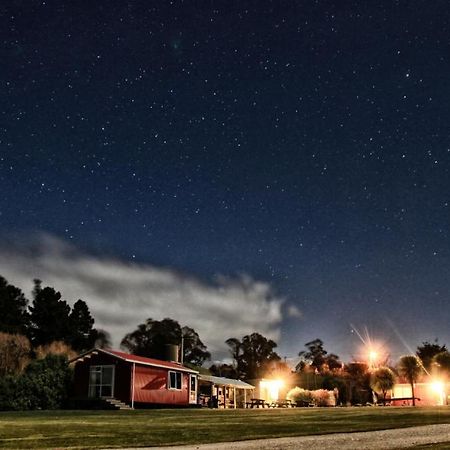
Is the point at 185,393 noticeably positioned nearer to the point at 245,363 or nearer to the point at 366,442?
the point at 366,442

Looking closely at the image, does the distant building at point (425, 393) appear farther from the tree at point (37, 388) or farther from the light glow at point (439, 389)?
the tree at point (37, 388)

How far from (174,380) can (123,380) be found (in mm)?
5310

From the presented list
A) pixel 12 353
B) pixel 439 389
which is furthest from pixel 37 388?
pixel 439 389

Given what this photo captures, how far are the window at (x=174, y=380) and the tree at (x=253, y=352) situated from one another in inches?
2391

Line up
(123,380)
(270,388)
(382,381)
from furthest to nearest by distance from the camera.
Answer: (270,388) → (382,381) → (123,380)

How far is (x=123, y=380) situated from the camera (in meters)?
39.1

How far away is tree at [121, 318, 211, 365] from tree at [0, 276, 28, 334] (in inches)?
683

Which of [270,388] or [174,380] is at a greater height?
[174,380]

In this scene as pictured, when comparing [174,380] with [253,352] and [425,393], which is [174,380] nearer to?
[425,393]

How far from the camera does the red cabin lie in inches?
1529

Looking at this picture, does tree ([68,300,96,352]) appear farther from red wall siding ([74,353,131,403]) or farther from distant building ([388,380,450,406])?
distant building ([388,380,450,406])

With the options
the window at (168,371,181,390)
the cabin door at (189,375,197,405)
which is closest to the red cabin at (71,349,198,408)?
the window at (168,371,181,390)

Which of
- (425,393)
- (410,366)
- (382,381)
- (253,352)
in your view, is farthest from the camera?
(253,352)

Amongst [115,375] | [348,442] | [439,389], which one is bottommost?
[348,442]
